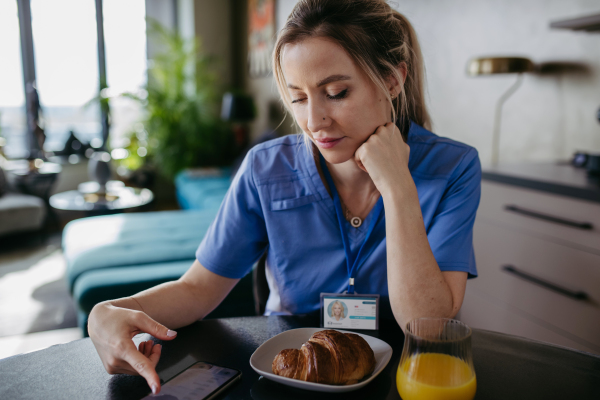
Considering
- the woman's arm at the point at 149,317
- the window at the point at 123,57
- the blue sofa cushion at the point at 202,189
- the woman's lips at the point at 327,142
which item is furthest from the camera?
the window at the point at 123,57

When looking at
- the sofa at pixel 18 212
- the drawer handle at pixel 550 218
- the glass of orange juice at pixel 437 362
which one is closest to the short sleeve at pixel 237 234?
the glass of orange juice at pixel 437 362

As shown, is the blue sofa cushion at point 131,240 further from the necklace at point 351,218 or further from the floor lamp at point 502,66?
the floor lamp at point 502,66

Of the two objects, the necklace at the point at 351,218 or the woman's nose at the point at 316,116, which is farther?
the necklace at the point at 351,218

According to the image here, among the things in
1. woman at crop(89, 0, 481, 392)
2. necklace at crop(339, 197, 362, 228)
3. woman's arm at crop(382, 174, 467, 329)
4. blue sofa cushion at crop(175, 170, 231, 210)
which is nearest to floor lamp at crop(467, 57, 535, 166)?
woman at crop(89, 0, 481, 392)

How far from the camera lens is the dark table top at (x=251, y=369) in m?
0.64

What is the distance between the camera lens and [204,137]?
5152 millimetres

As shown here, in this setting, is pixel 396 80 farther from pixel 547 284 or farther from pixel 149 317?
pixel 547 284

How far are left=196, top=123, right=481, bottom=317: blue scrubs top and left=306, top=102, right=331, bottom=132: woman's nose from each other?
16cm

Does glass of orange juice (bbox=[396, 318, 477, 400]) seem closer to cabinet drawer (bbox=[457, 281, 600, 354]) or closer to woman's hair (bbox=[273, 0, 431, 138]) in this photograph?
woman's hair (bbox=[273, 0, 431, 138])

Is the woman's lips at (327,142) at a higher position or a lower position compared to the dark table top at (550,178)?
higher

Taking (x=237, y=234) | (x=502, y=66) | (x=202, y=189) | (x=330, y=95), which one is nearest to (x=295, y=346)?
(x=237, y=234)

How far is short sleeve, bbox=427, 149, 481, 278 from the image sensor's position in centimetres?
91

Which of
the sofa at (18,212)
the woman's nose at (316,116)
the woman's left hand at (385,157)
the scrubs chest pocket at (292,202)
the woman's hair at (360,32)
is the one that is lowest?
the sofa at (18,212)

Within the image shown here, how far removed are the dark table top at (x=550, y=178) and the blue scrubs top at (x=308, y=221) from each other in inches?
27.6
